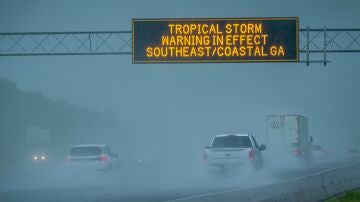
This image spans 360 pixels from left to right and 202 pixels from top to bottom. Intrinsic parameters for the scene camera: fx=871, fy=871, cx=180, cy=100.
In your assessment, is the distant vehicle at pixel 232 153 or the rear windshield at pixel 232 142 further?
the rear windshield at pixel 232 142

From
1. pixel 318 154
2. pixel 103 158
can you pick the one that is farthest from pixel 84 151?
pixel 318 154

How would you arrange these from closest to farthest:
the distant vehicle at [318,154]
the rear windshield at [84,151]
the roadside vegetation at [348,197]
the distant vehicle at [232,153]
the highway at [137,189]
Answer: the roadside vegetation at [348,197] < the highway at [137,189] < the distant vehicle at [232,153] < the rear windshield at [84,151] < the distant vehicle at [318,154]

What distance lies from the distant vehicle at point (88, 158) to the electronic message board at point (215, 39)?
512 cm

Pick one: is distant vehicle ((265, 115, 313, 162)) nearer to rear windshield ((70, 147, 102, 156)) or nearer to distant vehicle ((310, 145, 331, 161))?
distant vehicle ((310, 145, 331, 161))

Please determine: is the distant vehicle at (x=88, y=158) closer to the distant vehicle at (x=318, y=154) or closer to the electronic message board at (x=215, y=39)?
the electronic message board at (x=215, y=39)

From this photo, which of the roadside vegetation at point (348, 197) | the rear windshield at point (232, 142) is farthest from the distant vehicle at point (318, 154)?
the roadside vegetation at point (348, 197)

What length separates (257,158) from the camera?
122 feet

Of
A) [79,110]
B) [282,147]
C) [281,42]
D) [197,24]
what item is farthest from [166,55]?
[79,110]

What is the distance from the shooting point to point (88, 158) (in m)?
40.9

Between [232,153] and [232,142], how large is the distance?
58.6 inches

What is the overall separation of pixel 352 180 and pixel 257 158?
10495 millimetres

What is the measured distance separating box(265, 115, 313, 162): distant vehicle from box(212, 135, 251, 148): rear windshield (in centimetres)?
1845

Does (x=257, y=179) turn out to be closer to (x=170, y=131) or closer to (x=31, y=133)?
(x=31, y=133)

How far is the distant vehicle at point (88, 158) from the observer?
40625 millimetres
